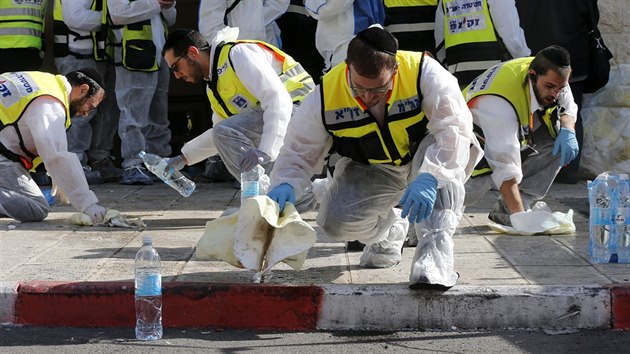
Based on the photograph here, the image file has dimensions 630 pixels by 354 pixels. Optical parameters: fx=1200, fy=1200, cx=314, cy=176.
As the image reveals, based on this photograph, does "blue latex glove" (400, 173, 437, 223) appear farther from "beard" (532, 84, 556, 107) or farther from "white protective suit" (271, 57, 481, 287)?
"beard" (532, 84, 556, 107)

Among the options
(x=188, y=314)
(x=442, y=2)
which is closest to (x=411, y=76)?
(x=188, y=314)

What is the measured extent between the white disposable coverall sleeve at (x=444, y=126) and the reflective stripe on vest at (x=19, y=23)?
5.25 meters

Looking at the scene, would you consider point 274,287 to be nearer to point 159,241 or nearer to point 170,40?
point 159,241

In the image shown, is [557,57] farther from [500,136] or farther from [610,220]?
[610,220]

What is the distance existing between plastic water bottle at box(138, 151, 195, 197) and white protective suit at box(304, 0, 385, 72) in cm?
144

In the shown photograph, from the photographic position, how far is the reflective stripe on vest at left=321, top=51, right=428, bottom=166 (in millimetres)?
5613

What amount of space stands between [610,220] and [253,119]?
2530mm

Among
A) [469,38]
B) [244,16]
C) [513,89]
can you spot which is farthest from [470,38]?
[244,16]

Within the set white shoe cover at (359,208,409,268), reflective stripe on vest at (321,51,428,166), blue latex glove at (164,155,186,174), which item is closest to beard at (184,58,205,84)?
blue latex glove at (164,155,186,174)

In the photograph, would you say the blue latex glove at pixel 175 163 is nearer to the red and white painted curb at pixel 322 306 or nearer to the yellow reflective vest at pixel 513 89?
the yellow reflective vest at pixel 513 89

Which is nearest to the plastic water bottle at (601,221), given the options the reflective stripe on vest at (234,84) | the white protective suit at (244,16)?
the reflective stripe on vest at (234,84)

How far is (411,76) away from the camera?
5.61 metres

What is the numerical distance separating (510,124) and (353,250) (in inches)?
50.7

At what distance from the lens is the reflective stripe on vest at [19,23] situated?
9.92 meters
